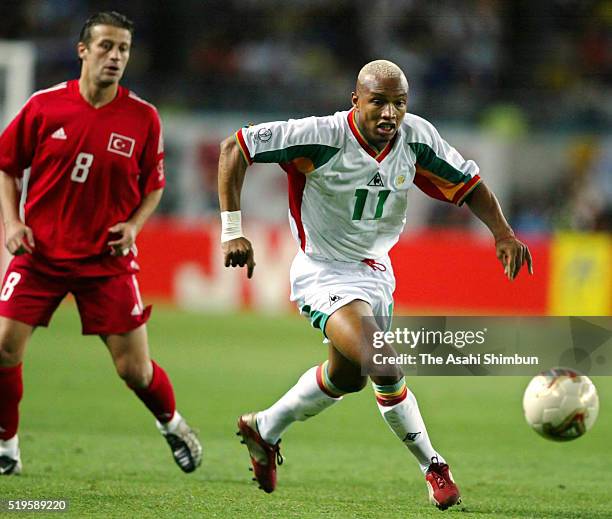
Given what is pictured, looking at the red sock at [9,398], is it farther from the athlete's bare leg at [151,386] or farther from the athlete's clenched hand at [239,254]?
the athlete's clenched hand at [239,254]

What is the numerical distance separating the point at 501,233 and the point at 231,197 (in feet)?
4.42

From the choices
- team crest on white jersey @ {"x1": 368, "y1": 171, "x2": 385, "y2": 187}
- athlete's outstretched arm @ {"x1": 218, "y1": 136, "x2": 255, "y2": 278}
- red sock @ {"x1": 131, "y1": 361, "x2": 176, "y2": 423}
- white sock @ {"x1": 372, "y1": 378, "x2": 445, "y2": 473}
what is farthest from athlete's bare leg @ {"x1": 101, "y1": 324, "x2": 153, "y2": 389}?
team crest on white jersey @ {"x1": 368, "y1": 171, "x2": 385, "y2": 187}

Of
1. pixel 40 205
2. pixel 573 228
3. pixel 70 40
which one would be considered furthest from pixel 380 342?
pixel 70 40

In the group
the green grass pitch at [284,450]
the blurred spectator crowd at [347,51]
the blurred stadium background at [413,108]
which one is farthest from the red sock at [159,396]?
the blurred spectator crowd at [347,51]

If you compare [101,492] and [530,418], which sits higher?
[530,418]

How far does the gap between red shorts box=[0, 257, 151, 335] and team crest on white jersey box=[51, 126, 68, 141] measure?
2.18 feet

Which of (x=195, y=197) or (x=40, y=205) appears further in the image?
(x=195, y=197)

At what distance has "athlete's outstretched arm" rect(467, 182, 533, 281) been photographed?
586 centimetres

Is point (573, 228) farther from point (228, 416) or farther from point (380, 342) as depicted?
point (380, 342)

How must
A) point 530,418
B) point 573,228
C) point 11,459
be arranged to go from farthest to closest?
point 573,228
point 11,459
point 530,418

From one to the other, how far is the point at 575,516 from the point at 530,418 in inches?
23.2

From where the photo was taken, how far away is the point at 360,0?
73.0 feet

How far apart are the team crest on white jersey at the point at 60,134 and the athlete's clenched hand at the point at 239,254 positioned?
1.30 metres

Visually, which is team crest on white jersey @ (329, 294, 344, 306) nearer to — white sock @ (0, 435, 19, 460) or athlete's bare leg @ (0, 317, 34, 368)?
athlete's bare leg @ (0, 317, 34, 368)
